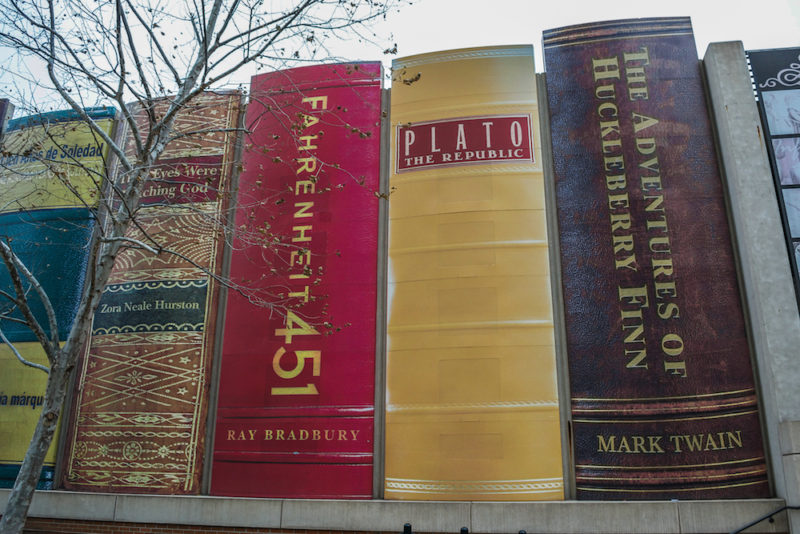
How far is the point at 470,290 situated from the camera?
11.1 metres

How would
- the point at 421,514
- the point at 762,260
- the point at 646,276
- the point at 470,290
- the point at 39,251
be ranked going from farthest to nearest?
the point at 39,251 < the point at 470,290 < the point at 646,276 < the point at 762,260 < the point at 421,514

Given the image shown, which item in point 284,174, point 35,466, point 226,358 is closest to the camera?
point 35,466

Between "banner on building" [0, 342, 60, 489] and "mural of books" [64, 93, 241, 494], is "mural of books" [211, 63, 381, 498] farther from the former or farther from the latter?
"banner on building" [0, 342, 60, 489]

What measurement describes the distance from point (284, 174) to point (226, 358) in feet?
13.1

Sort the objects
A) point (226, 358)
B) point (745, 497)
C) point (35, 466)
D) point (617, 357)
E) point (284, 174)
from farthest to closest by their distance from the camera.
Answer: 1. point (284, 174)
2. point (226, 358)
3. point (617, 357)
4. point (745, 497)
5. point (35, 466)

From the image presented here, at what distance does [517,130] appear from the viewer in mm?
12062

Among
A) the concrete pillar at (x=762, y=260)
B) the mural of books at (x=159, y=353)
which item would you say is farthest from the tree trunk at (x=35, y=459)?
the concrete pillar at (x=762, y=260)

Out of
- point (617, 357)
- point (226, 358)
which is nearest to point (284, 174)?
point (226, 358)

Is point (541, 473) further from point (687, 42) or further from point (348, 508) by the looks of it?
point (687, 42)

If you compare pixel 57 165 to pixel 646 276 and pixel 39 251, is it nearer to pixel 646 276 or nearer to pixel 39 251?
pixel 39 251

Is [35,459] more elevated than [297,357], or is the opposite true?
[297,357]

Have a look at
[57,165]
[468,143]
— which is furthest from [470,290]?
[57,165]

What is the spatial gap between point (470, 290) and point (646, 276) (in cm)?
321

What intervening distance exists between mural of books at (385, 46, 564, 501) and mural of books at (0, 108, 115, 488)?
652cm
